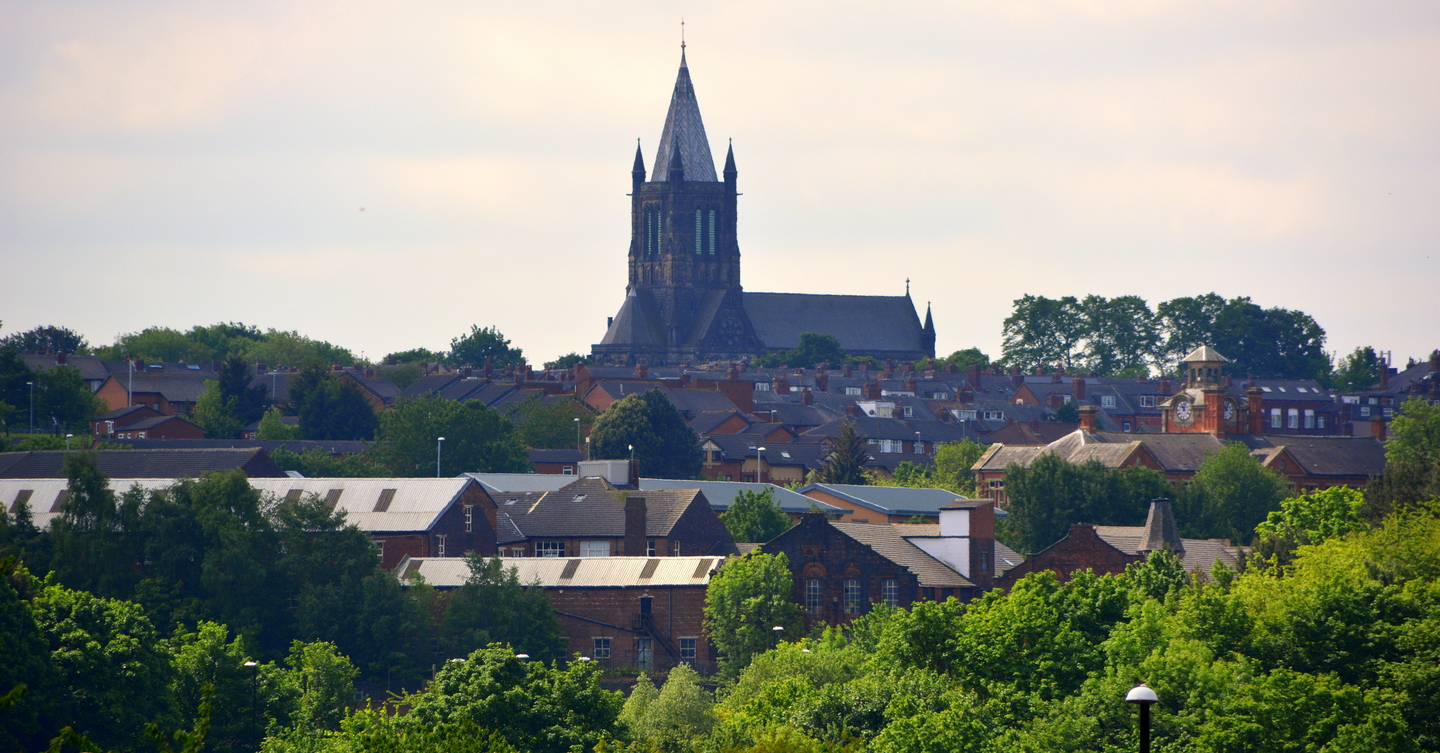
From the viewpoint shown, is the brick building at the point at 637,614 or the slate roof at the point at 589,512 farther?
the slate roof at the point at 589,512

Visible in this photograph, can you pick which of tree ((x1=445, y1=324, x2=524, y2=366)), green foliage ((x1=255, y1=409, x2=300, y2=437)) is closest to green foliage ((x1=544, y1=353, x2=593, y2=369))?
tree ((x1=445, y1=324, x2=524, y2=366))

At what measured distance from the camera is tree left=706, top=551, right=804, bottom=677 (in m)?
67.5

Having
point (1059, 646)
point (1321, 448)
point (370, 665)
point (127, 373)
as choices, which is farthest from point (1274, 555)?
point (127, 373)

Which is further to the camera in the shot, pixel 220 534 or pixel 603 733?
pixel 220 534

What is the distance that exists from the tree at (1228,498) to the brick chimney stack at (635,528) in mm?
30270

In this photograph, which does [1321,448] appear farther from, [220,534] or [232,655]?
[232,655]

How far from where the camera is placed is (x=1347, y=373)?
653 feet

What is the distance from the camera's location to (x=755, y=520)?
8794cm

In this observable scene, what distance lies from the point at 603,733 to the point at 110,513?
3261 cm

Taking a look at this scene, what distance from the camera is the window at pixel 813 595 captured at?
238 ft

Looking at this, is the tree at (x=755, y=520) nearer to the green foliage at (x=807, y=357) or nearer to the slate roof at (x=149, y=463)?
the slate roof at (x=149, y=463)

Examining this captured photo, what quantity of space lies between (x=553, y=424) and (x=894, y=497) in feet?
119

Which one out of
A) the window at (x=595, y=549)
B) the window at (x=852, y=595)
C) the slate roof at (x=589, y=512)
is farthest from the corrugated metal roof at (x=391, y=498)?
the window at (x=852, y=595)

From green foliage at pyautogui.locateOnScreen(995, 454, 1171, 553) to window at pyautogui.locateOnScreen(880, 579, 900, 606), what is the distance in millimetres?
25149
